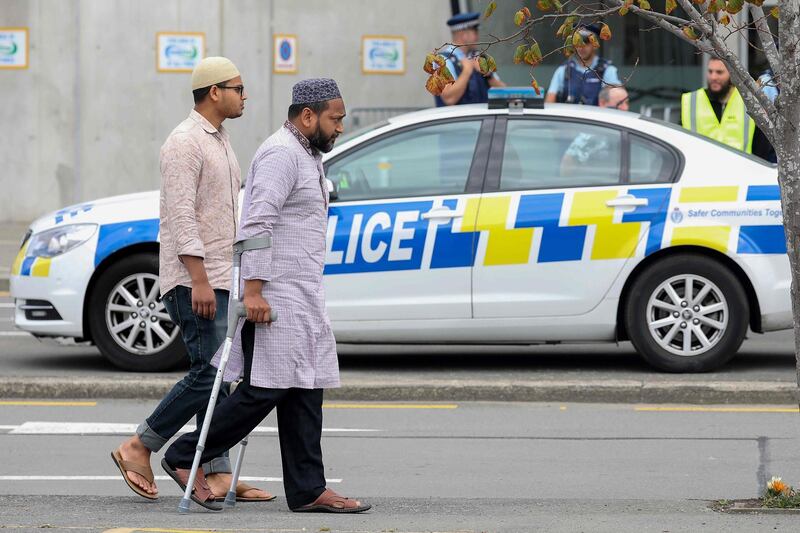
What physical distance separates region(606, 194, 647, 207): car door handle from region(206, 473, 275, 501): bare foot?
12.7ft

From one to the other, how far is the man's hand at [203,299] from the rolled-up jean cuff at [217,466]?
0.62 metres

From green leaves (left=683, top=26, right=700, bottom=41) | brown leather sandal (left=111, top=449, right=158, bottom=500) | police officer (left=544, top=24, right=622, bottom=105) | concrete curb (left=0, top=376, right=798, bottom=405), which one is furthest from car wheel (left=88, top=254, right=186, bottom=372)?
green leaves (left=683, top=26, right=700, bottom=41)

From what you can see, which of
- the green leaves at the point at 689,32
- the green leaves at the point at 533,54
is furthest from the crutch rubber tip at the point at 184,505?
the green leaves at the point at 689,32

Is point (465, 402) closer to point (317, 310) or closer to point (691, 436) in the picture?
point (691, 436)

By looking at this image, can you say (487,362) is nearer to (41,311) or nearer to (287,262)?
(41,311)

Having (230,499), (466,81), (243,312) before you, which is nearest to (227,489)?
(230,499)

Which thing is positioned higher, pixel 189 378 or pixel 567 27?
pixel 567 27

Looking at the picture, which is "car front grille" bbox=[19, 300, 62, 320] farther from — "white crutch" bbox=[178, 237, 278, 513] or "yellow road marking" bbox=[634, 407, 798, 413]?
"white crutch" bbox=[178, 237, 278, 513]

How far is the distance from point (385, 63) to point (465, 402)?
37.4ft

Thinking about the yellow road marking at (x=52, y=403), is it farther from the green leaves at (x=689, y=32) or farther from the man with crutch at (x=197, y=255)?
the green leaves at (x=689, y=32)

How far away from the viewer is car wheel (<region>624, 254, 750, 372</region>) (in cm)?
952

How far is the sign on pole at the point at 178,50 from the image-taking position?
19.8 m

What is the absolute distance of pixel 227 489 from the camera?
20.8ft

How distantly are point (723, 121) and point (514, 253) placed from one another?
3.08 meters
